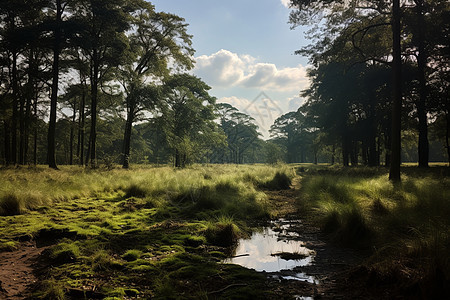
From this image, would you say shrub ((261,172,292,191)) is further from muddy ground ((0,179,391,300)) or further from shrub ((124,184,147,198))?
muddy ground ((0,179,391,300))

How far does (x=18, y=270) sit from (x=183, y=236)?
9.17 feet

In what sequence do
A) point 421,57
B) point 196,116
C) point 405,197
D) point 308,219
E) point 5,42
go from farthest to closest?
point 196,116
point 421,57
point 5,42
point 308,219
point 405,197

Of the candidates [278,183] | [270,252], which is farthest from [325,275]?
[278,183]

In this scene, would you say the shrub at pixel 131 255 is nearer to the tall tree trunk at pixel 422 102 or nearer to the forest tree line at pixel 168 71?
the forest tree line at pixel 168 71

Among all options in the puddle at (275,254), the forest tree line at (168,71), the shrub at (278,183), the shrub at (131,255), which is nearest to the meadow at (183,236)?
the shrub at (131,255)

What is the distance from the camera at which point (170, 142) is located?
23.2 metres

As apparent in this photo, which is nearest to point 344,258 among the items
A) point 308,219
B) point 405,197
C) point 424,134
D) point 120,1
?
point 308,219

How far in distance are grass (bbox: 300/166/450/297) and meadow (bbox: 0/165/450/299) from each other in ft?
0.06

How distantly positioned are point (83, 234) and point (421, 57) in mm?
24534

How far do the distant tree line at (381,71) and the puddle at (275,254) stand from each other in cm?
813

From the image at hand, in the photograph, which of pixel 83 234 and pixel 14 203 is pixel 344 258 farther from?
pixel 14 203

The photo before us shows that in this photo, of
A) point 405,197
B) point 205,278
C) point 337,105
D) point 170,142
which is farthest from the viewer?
point 337,105

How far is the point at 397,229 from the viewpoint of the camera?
512 cm

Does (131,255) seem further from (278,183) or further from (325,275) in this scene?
(278,183)
